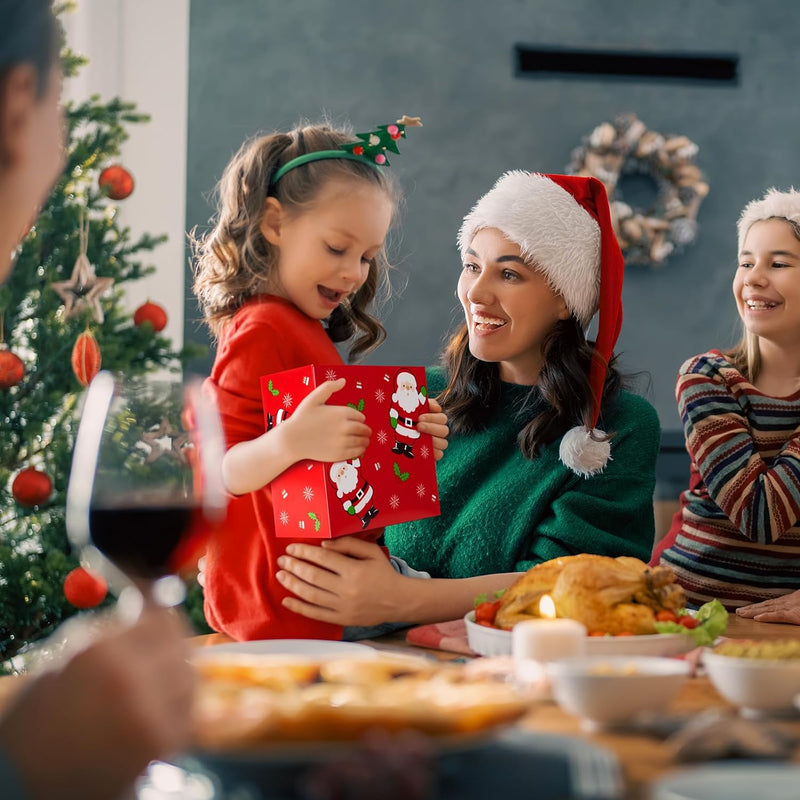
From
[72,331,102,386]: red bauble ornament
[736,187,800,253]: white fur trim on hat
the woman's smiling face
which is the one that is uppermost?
[736,187,800,253]: white fur trim on hat

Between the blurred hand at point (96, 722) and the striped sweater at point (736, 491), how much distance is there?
2.03 meters

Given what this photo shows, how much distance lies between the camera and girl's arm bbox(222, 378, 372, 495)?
1434 mm

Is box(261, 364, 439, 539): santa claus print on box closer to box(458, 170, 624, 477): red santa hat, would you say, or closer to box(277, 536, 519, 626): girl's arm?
box(277, 536, 519, 626): girl's arm

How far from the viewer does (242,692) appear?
0.75 m

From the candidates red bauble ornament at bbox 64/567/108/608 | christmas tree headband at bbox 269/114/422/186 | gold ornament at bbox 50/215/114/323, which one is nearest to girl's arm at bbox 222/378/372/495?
christmas tree headband at bbox 269/114/422/186

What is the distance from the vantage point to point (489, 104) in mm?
5191

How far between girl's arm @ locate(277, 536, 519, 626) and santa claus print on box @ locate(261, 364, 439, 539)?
0.06m

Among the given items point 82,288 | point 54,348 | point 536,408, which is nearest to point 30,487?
point 54,348

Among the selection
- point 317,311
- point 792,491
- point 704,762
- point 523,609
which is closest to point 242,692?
point 704,762

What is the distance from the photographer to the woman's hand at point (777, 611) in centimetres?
169

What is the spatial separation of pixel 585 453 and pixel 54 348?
205 centimetres

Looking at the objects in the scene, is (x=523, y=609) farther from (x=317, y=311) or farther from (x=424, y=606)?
(x=317, y=311)

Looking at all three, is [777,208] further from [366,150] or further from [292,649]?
[292,649]

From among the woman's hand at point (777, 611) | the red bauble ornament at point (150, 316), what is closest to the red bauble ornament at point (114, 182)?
the red bauble ornament at point (150, 316)
